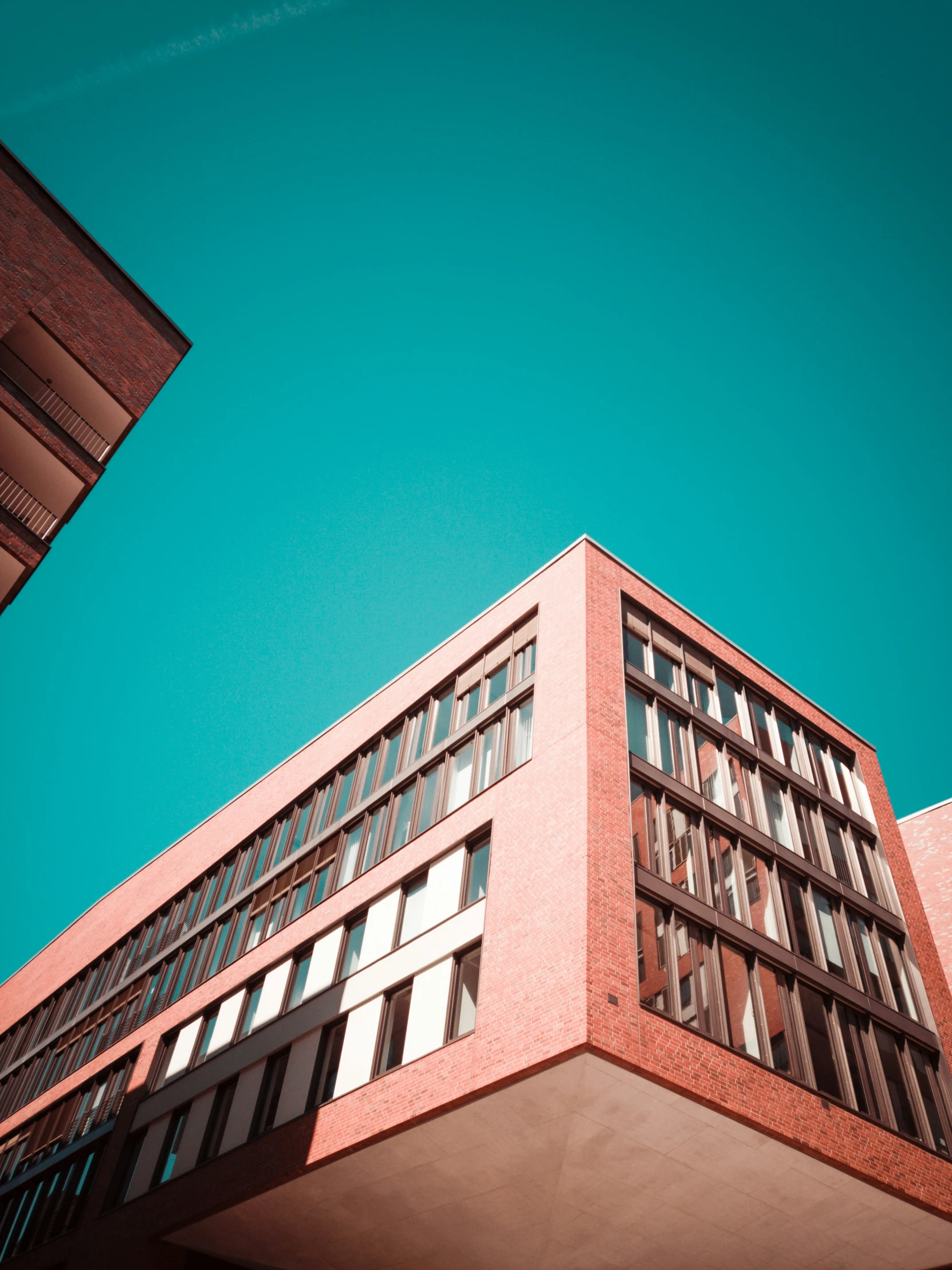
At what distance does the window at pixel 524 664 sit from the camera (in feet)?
88.3

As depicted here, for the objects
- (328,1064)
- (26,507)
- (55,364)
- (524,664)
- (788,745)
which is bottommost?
(328,1064)

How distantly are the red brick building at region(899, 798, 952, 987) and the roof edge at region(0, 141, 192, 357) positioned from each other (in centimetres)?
3178

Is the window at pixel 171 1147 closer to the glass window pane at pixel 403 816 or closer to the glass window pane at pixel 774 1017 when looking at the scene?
the glass window pane at pixel 403 816

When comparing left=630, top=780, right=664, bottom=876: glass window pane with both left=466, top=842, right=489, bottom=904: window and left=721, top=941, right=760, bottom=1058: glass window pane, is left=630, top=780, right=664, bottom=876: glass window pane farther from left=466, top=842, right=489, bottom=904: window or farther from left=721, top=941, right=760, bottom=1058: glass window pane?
left=466, top=842, right=489, bottom=904: window

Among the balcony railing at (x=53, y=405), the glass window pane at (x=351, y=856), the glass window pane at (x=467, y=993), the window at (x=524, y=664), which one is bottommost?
the glass window pane at (x=467, y=993)

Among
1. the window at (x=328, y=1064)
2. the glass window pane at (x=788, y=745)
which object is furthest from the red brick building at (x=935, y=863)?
the window at (x=328, y=1064)

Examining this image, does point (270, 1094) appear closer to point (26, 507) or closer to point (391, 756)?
point (391, 756)

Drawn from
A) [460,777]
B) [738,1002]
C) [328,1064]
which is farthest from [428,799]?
[738,1002]

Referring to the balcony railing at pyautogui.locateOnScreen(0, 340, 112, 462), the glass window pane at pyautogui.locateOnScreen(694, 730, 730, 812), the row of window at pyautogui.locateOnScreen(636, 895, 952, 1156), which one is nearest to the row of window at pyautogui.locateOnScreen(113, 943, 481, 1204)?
the row of window at pyautogui.locateOnScreen(636, 895, 952, 1156)

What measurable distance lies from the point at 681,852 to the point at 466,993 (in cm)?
599

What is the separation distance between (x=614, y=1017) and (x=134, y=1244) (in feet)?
50.9

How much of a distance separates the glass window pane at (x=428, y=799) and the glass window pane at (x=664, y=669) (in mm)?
6741

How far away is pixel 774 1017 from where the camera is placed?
20.8 meters

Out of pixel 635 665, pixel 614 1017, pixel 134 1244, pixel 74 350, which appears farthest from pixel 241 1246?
pixel 74 350
